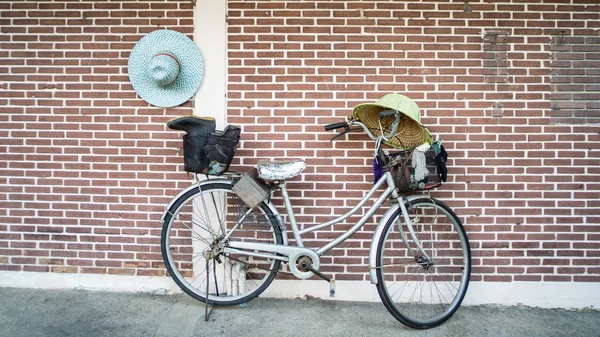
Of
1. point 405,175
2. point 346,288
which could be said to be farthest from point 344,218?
point 346,288

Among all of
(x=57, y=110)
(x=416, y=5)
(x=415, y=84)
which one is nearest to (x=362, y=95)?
(x=415, y=84)

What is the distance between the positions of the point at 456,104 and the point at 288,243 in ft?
5.96

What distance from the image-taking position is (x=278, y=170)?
335cm

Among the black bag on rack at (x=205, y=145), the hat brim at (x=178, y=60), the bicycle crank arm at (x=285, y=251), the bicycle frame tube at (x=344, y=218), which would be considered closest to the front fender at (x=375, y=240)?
the bicycle frame tube at (x=344, y=218)

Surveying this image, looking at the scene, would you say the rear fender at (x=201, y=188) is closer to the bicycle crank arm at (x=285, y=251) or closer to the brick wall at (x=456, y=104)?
the bicycle crank arm at (x=285, y=251)

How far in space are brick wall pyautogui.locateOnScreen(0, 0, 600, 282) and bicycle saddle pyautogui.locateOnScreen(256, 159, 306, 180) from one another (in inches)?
16.7

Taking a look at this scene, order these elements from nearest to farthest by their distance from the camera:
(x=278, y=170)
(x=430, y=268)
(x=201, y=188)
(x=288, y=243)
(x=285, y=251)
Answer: (x=278, y=170)
(x=285, y=251)
(x=201, y=188)
(x=288, y=243)
(x=430, y=268)

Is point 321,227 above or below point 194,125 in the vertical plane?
below

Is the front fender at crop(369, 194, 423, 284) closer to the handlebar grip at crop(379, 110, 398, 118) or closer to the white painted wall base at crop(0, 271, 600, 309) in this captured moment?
the white painted wall base at crop(0, 271, 600, 309)

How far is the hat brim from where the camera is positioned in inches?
147

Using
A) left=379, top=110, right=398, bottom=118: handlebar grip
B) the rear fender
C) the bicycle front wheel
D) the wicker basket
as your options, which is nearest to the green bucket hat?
left=379, top=110, right=398, bottom=118: handlebar grip

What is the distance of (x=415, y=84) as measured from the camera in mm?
3758

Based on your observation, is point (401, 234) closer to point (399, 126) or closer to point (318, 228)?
point (318, 228)

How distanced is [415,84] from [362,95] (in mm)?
452
